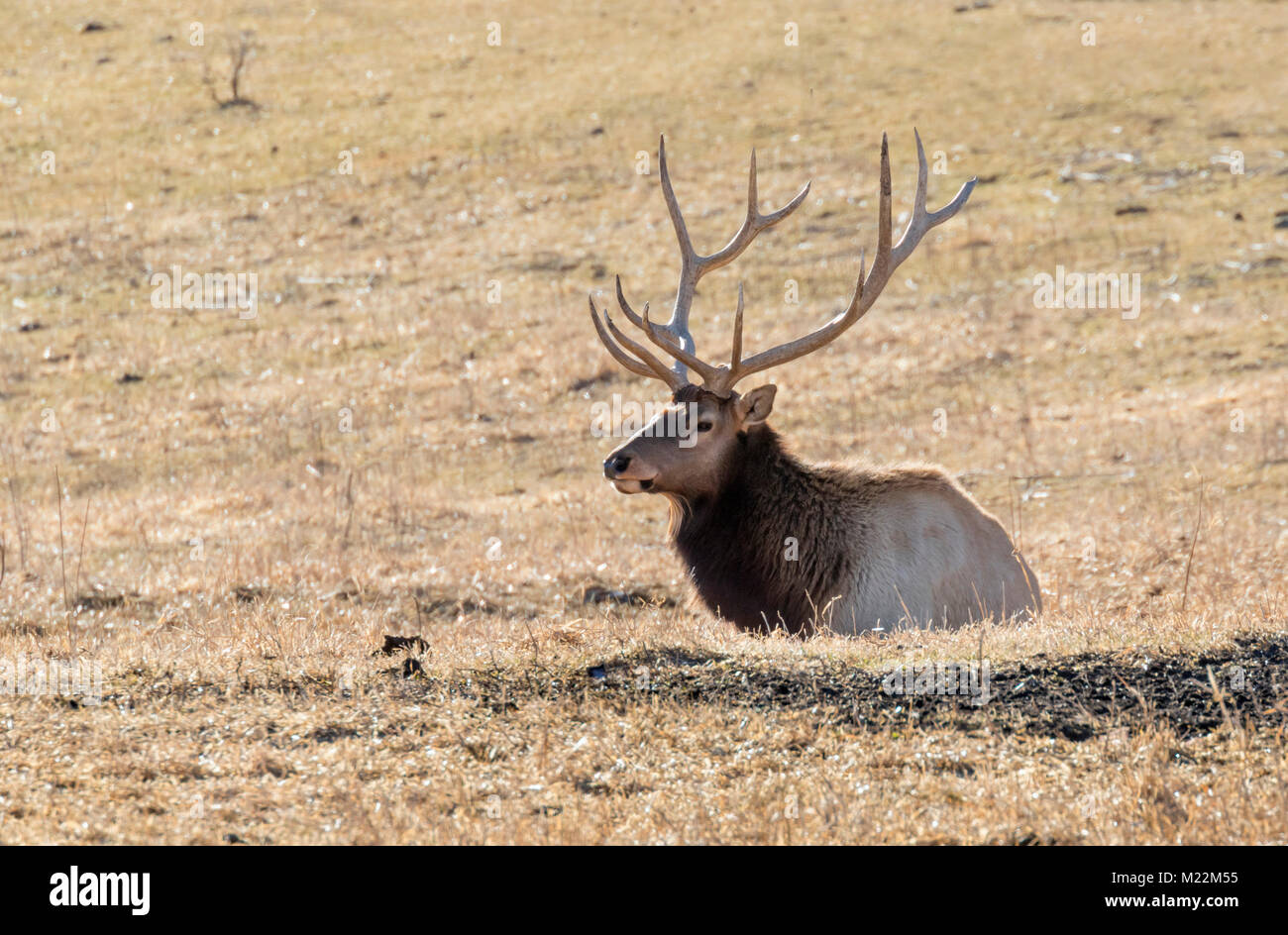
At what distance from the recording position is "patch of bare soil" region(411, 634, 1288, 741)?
213 inches

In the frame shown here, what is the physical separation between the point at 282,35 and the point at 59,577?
34.6 m

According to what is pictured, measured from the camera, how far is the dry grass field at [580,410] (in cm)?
509

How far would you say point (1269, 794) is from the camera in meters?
4.59

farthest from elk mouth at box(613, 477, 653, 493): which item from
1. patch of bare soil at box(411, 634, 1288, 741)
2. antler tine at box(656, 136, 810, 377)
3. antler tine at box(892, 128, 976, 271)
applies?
patch of bare soil at box(411, 634, 1288, 741)

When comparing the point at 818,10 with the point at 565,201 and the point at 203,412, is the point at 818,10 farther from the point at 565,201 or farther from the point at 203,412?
the point at 203,412

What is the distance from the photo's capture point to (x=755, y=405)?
9.12 m

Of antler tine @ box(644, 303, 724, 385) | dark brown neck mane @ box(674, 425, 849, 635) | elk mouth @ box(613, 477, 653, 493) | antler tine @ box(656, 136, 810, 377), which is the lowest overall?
dark brown neck mane @ box(674, 425, 849, 635)

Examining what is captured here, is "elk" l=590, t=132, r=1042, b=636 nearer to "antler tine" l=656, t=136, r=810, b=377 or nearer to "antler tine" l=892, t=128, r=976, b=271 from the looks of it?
"antler tine" l=892, t=128, r=976, b=271

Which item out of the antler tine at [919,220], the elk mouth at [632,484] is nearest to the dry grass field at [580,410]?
the elk mouth at [632,484]

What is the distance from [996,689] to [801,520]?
3.10 m

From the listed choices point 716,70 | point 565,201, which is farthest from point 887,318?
point 716,70

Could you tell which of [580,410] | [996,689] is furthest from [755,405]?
[580,410]

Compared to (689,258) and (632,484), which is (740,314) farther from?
(689,258)

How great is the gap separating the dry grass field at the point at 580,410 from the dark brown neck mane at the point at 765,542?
1.35 ft
